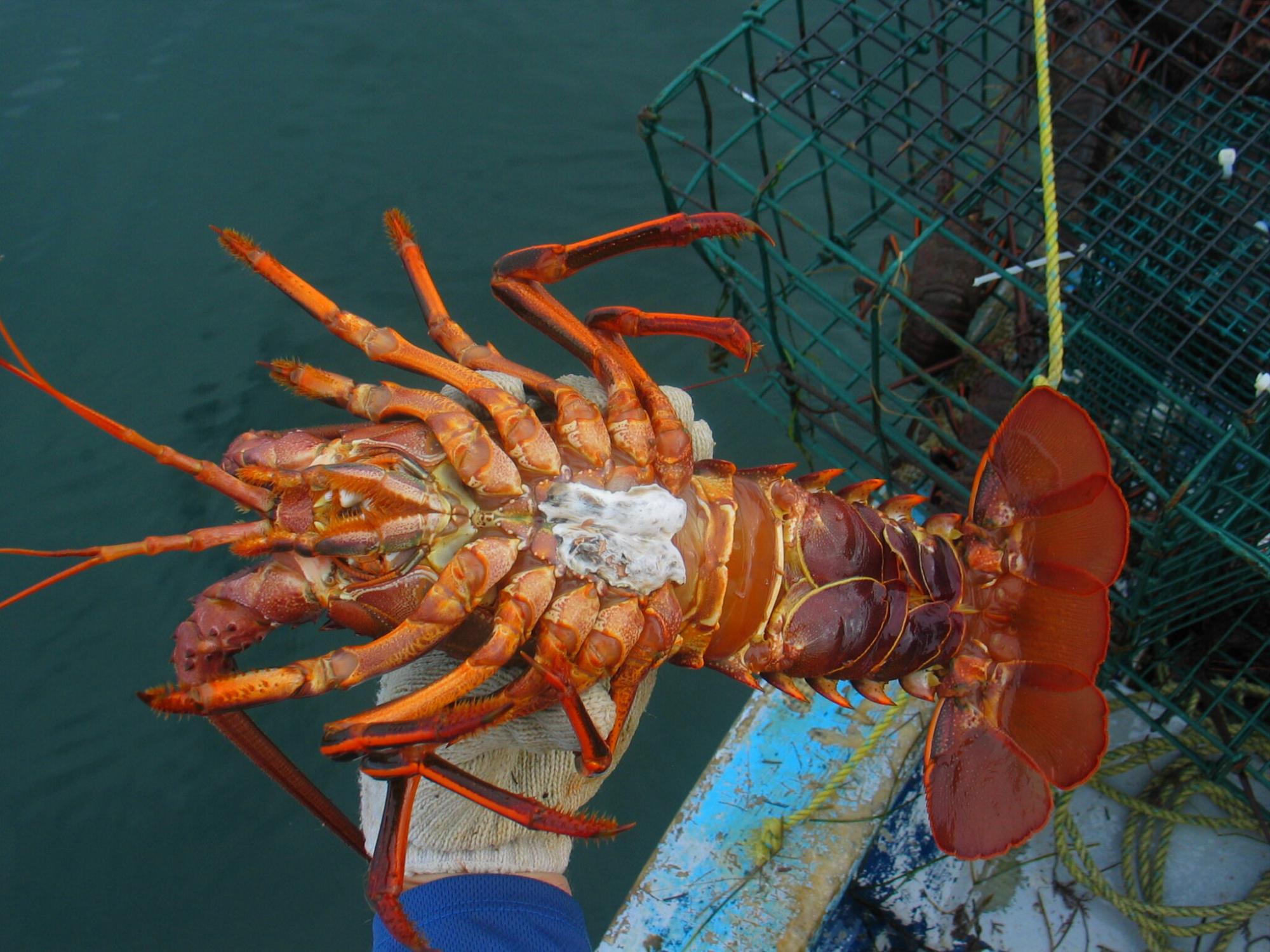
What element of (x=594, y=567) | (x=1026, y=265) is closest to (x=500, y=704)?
(x=594, y=567)

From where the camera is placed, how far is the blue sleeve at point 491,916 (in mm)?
2281

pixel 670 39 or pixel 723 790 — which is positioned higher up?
pixel 670 39

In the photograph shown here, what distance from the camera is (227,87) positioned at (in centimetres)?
570

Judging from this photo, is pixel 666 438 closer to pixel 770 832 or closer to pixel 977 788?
pixel 977 788

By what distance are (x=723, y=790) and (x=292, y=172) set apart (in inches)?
161

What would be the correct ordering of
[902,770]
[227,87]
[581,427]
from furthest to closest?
[227,87] < [902,770] < [581,427]

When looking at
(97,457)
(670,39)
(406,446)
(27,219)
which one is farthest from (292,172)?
(406,446)

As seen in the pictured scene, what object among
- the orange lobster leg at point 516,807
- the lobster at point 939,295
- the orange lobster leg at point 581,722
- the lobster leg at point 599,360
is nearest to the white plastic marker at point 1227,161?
the lobster at point 939,295

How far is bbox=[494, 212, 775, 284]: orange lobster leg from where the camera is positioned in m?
2.54

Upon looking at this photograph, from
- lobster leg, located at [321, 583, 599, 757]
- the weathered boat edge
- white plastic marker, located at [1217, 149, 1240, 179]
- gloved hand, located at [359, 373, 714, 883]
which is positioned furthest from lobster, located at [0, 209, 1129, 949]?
white plastic marker, located at [1217, 149, 1240, 179]

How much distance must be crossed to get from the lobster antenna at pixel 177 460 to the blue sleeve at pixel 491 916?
3.49 feet

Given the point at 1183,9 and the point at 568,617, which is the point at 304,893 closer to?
the point at 568,617

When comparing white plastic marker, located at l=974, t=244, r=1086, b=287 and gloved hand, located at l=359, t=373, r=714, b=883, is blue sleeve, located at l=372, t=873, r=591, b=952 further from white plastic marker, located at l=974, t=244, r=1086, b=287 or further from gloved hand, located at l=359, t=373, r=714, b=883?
white plastic marker, located at l=974, t=244, r=1086, b=287

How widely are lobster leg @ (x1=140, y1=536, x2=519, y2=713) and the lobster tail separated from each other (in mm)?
1433
